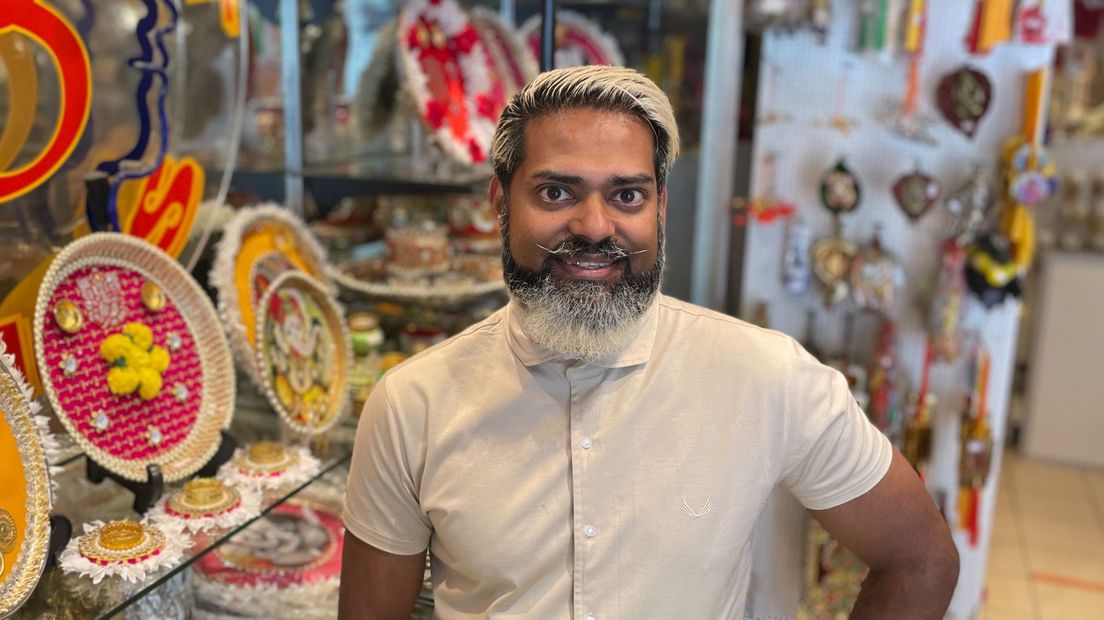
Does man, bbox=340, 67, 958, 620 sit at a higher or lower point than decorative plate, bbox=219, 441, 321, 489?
higher

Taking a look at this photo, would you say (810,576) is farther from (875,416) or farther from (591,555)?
(875,416)

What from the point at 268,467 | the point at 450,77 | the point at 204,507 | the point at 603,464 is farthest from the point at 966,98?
the point at 204,507

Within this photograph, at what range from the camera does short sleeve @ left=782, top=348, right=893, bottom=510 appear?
1170mm

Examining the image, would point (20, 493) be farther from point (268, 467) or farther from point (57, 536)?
point (268, 467)

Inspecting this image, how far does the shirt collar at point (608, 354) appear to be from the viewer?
1177 mm

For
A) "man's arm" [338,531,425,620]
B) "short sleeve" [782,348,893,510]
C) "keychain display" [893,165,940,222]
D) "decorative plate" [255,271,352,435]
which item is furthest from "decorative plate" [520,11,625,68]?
"man's arm" [338,531,425,620]

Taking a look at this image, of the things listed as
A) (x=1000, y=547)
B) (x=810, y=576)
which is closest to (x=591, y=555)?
(x=810, y=576)

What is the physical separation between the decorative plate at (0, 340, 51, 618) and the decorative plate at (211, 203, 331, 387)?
42 centimetres

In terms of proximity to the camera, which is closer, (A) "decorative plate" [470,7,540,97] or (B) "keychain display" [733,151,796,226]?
(A) "decorative plate" [470,7,540,97]

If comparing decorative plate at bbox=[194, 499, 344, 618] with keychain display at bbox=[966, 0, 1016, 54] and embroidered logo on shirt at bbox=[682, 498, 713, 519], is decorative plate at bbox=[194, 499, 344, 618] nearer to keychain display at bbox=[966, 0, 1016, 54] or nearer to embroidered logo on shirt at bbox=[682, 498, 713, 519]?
embroidered logo on shirt at bbox=[682, 498, 713, 519]

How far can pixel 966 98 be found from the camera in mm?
2318

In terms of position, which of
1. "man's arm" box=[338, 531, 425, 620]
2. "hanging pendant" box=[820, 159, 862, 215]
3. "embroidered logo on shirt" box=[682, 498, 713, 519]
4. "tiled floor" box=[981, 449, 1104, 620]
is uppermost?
"hanging pendant" box=[820, 159, 862, 215]

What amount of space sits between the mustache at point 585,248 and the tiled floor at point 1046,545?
102 inches

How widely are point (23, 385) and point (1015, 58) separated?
2.35 m
